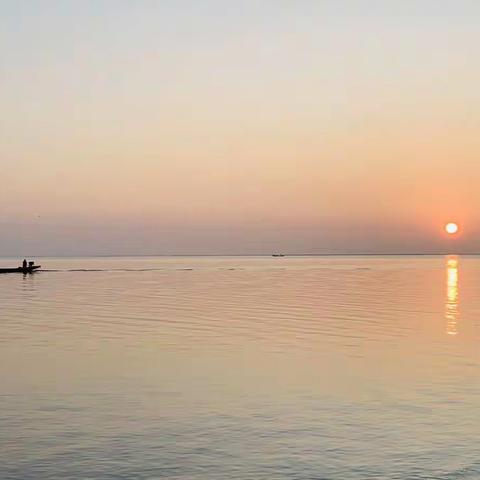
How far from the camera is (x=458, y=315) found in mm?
68750

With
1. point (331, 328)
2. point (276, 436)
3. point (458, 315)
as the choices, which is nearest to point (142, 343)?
point (331, 328)

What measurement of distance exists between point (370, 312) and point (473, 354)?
28487 mm

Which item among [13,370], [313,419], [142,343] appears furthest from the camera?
[142,343]

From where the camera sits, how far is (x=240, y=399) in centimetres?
2995

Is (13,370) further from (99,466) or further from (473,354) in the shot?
(473,354)

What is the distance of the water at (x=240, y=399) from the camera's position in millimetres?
21312

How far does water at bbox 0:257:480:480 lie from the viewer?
69.9ft

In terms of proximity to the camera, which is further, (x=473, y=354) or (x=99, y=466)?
(x=473, y=354)

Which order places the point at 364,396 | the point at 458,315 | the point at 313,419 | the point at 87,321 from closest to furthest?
the point at 313,419 → the point at 364,396 → the point at 87,321 → the point at 458,315

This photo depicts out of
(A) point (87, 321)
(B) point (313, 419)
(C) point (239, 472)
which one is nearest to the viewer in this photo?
(C) point (239, 472)

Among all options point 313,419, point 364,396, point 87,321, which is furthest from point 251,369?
point 87,321

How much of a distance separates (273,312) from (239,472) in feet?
166

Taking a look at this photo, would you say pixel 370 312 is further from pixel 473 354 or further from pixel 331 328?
pixel 473 354

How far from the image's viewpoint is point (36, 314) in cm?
6888
